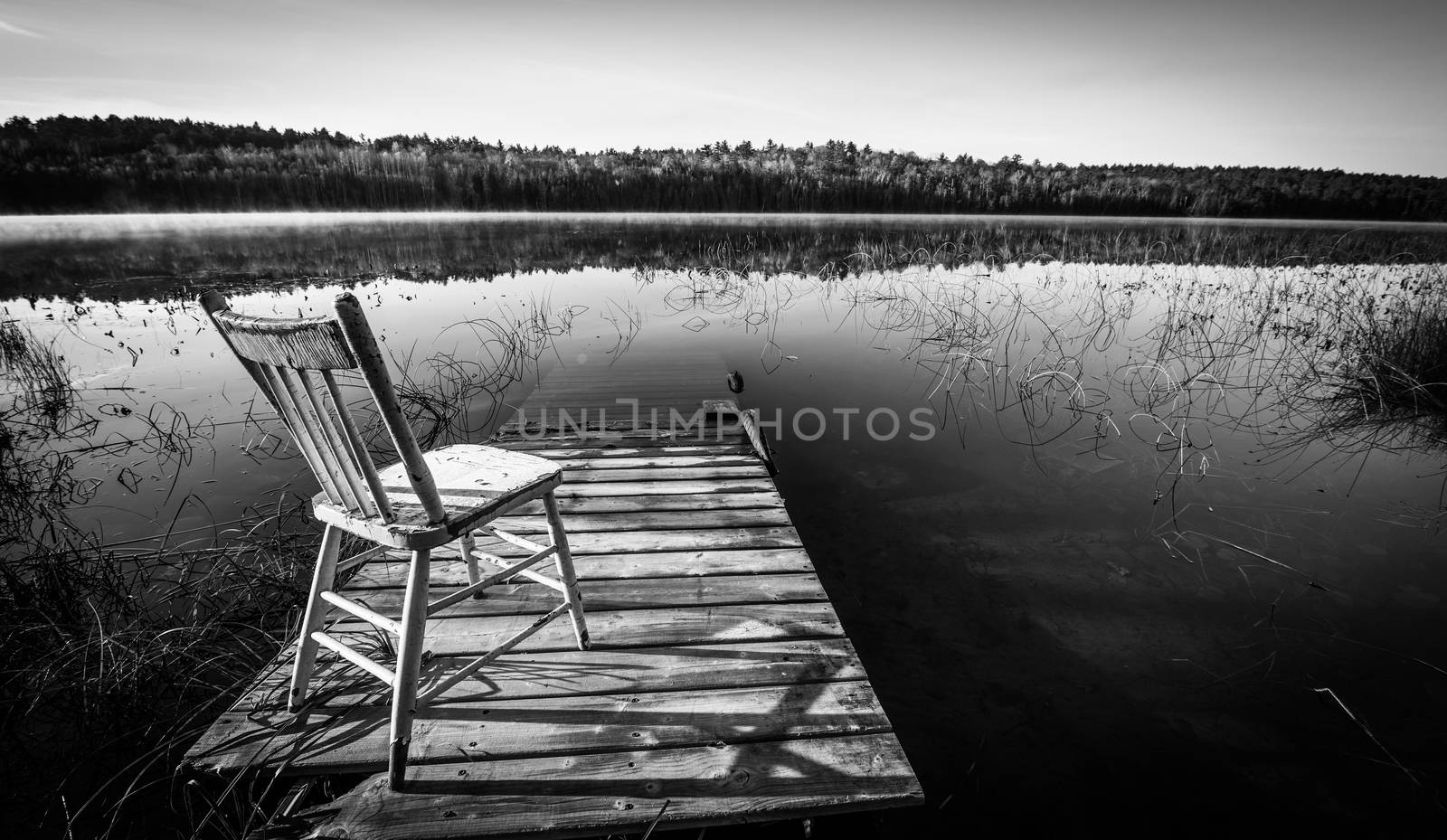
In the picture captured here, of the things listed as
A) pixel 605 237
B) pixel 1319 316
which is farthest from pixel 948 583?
pixel 605 237

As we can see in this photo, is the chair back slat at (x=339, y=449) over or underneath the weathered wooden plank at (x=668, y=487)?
over

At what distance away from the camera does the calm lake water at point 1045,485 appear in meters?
2.34

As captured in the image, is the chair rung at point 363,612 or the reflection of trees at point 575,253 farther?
the reflection of trees at point 575,253

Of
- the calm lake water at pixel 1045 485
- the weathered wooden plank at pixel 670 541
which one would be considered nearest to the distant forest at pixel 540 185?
the calm lake water at pixel 1045 485

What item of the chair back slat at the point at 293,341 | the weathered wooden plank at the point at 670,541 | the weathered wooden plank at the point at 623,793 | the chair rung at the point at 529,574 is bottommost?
the weathered wooden plank at the point at 623,793

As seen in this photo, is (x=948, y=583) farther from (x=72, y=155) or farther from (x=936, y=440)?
(x=72, y=155)

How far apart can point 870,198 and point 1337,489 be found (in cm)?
3160

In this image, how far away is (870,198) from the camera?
3278 cm

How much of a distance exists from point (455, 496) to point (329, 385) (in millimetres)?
592

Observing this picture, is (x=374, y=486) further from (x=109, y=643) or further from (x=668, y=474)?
(x=668, y=474)

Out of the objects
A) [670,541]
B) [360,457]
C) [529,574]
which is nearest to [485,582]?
[529,574]

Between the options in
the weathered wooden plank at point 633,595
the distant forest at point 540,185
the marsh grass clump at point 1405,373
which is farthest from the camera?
the distant forest at point 540,185

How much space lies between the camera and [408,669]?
161 centimetres

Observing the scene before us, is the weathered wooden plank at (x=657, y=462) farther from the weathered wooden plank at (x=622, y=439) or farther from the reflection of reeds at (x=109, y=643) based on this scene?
the reflection of reeds at (x=109, y=643)
